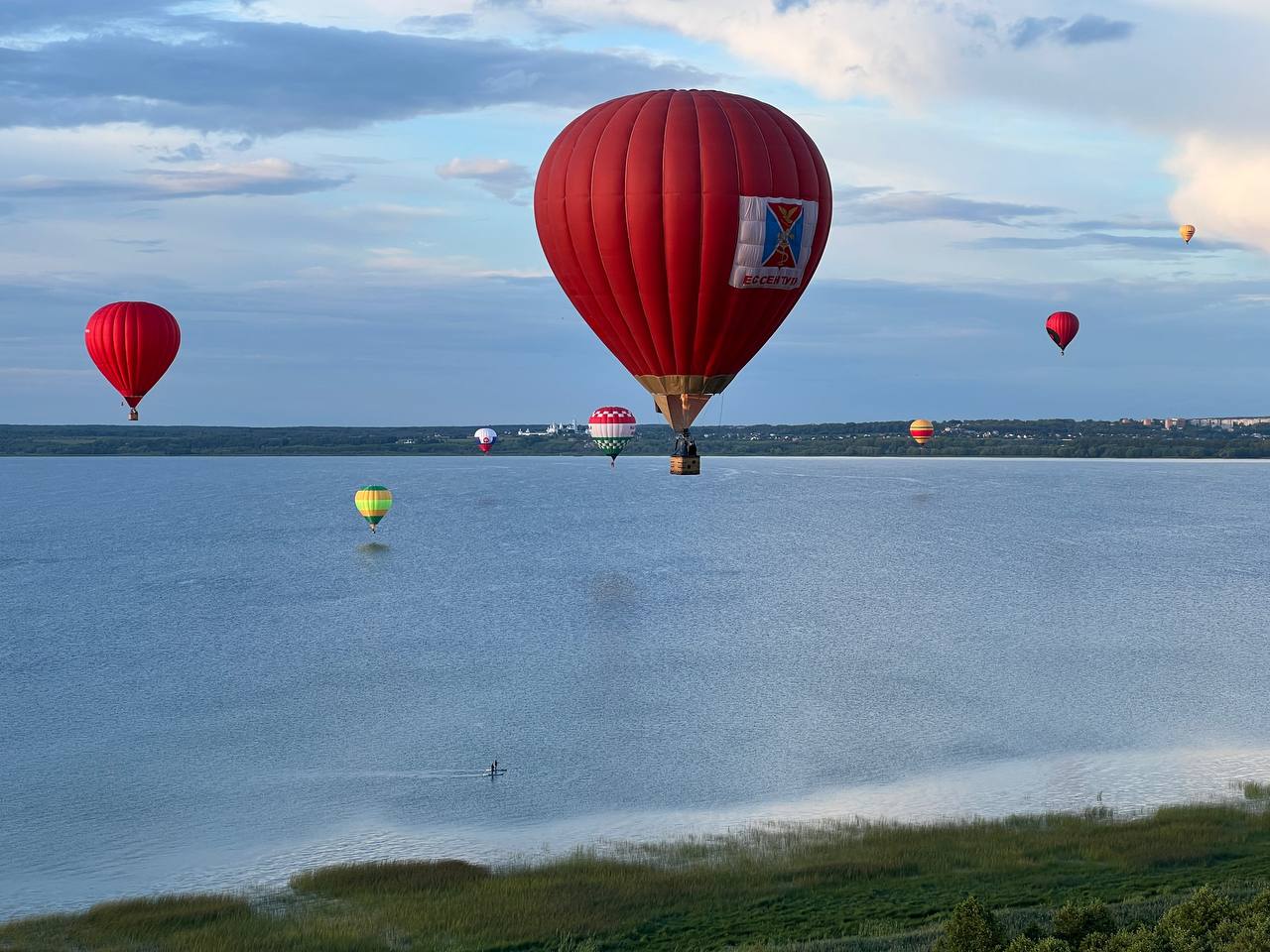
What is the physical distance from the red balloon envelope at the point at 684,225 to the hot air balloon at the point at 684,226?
3cm

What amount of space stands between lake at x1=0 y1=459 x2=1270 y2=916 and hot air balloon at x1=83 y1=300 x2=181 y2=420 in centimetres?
1131

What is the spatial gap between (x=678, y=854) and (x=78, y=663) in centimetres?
3534

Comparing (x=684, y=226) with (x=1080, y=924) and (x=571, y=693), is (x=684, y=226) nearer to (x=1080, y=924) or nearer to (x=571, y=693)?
(x=1080, y=924)

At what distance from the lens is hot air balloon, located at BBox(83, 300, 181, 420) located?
182 feet

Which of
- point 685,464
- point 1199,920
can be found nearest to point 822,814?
point 685,464

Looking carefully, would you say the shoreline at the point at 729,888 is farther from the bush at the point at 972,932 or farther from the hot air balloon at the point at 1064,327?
the hot air balloon at the point at 1064,327

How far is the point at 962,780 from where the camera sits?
3672 cm

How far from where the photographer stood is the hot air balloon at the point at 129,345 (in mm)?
55562

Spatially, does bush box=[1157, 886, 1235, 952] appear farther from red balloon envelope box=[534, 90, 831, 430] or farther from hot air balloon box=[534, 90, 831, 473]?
red balloon envelope box=[534, 90, 831, 430]

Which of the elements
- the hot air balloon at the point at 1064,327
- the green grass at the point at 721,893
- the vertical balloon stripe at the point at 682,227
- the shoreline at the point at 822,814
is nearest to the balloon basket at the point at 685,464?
the vertical balloon stripe at the point at 682,227

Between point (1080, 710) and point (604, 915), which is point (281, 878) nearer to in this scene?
point (604, 915)

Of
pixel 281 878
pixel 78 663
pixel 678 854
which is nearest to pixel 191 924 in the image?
pixel 281 878

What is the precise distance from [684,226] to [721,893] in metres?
14.3

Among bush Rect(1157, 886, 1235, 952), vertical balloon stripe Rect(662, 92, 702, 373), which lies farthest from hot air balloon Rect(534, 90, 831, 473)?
bush Rect(1157, 886, 1235, 952)
